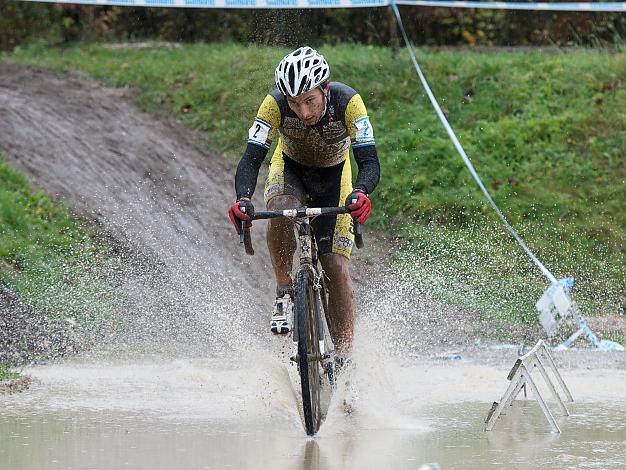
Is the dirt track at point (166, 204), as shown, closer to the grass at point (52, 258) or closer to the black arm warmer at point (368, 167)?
the grass at point (52, 258)

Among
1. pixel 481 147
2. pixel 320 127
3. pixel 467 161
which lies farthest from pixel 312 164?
pixel 481 147

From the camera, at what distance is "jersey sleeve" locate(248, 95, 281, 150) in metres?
6.83

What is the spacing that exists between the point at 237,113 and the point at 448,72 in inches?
124

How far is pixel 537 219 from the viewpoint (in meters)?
13.2

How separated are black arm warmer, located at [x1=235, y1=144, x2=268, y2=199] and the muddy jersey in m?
0.06

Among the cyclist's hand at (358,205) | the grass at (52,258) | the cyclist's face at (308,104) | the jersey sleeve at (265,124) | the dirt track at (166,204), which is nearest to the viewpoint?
the cyclist's hand at (358,205)

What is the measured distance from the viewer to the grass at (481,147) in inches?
482

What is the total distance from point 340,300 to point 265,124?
1.23 meters

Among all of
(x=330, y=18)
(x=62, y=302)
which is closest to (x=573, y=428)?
(x=62, y=302)

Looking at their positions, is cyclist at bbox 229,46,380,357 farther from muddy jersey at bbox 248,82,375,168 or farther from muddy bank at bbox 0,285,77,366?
muddy bank at bbox 0,285,77,366

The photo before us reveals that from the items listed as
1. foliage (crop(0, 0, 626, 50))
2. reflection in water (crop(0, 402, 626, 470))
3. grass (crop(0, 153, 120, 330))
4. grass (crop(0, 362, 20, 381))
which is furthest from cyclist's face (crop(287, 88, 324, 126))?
foliage (crop(0, 0, 626, 50))

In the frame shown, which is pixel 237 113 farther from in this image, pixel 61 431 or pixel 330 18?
pixel 61 431

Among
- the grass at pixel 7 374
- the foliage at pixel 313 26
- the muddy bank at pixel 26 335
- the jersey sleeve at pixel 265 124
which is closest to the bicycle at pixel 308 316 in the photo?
the jersey sleeve at pixel 265 124

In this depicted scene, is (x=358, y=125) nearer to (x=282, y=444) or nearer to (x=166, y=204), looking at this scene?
(x=282, y=444)
